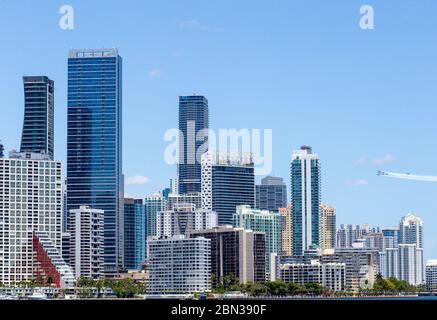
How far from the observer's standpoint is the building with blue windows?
16.6 meters

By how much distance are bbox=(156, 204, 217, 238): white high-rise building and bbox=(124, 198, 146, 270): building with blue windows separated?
0.63 metres

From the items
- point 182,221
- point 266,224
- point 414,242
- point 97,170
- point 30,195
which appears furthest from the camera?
point 266,224

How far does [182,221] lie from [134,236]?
1.53m

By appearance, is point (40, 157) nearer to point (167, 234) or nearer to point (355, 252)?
point (167, 234)

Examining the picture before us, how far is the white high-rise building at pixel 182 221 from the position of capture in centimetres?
1966

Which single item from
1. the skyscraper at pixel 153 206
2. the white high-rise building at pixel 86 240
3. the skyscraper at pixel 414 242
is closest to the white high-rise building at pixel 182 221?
the skyscraper at pixel 153 206

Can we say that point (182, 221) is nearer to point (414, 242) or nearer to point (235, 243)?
point (235, 243)

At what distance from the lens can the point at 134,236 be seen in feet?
72.1

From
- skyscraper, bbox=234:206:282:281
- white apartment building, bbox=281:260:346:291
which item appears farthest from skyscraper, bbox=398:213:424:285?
skyscraper, bbox=234:206:282:281

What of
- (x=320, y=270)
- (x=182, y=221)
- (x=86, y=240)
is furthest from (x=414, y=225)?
(x=86, y=240)
